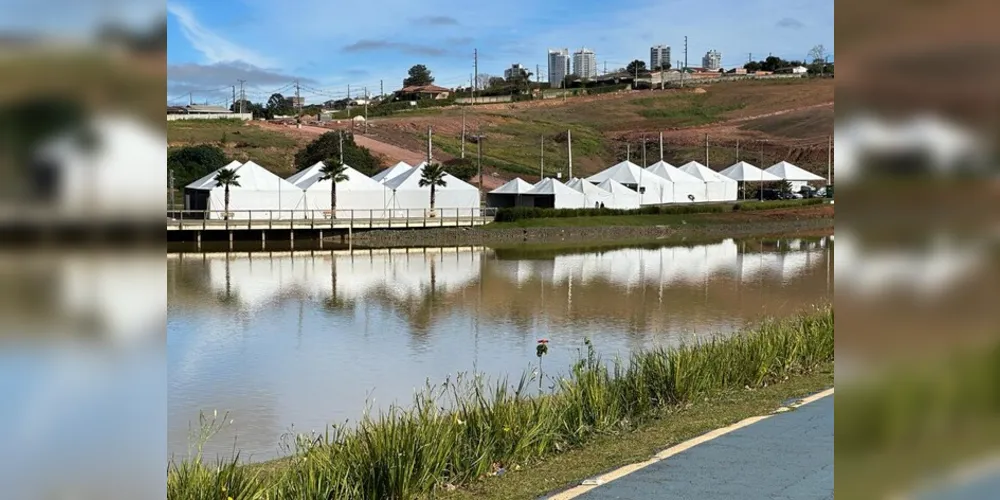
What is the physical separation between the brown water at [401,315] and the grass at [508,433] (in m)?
2.02

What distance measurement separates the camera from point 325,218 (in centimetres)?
3928

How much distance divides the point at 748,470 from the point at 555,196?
40.2 metres

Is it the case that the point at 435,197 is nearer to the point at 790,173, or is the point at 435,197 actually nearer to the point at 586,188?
the point at 586,188

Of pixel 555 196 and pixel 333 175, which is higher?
pixel 333 175

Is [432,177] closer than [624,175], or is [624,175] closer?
[432,177]

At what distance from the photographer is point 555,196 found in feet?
150

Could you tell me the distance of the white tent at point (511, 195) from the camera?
154ft

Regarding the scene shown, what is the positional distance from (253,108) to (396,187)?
57.0m

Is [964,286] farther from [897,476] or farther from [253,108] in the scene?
Answer: [253,108]

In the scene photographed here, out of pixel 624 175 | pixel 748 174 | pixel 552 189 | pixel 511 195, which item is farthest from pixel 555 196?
pixel 748 174

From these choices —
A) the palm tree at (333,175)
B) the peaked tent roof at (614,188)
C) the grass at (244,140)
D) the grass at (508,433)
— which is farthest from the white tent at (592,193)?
the grass at (508,433)

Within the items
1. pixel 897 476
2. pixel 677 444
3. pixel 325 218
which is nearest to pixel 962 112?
pixel 897 476

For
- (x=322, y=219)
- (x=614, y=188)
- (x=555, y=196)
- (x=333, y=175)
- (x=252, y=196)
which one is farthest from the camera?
(x=614, y=188)

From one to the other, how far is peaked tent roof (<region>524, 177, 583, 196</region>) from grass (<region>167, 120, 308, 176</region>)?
71.8 ft
